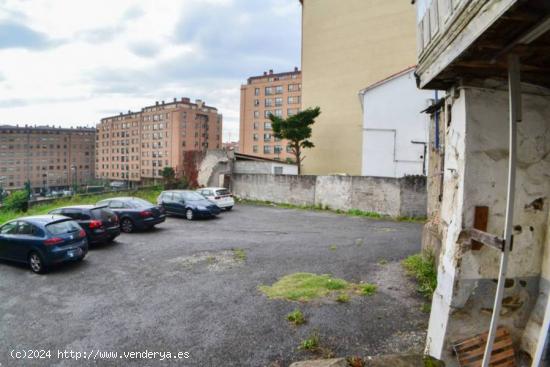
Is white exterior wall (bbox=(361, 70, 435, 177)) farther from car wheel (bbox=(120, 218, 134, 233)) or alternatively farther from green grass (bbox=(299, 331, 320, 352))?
green grass (bbox=(299, 331, 320, 352))

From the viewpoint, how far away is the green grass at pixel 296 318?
5.56m

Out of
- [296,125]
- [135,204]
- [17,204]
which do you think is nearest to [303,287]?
[135,204]

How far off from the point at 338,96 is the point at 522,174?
2983 cm

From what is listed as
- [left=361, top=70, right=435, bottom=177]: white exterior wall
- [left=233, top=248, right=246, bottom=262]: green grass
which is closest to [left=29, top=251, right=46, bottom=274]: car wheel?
[left=233, top=248, right=246, bottom=262]: green grass

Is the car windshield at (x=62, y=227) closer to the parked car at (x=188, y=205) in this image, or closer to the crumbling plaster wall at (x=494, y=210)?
the parked car at (x=188, y=205)

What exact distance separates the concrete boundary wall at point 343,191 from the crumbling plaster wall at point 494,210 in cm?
1330

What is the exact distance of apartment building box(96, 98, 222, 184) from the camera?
7506 centimetres

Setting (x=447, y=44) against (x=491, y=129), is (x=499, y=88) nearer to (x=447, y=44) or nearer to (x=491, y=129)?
(x=491, y=129)

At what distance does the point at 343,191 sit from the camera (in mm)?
19188

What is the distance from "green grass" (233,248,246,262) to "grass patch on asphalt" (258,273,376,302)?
2137 mm

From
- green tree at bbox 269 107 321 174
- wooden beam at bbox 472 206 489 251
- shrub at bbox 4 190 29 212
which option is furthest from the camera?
green tree at bbox 269 107 321 174

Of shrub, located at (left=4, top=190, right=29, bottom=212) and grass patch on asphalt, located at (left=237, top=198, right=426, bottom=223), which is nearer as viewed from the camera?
grass patch on asphalt, located at (left=237, top=198, right=426, bottom=223)

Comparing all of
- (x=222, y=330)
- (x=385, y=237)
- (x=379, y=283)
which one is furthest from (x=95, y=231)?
(x=385, y=237)

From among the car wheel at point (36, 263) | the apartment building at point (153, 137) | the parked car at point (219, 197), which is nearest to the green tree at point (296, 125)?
the parked car at point (219, 197)
